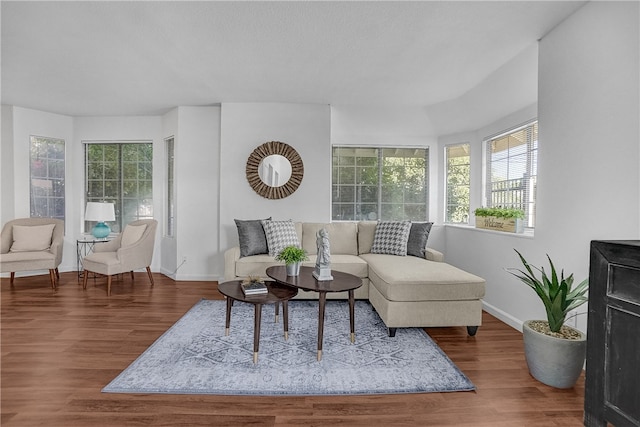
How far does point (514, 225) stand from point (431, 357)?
1678mm

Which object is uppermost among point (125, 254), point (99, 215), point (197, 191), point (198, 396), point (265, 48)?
point (265, 48)

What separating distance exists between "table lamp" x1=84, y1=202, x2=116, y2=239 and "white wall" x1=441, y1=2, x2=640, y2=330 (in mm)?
5151

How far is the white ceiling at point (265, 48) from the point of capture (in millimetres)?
2373

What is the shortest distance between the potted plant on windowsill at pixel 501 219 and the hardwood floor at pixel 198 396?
0.96 metres

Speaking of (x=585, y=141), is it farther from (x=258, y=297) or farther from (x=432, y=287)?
(x=258, y=297)

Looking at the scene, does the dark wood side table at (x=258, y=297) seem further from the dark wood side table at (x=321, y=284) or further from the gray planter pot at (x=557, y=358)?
the gray planter pot at (x=557, y=358)

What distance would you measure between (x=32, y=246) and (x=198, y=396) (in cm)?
410

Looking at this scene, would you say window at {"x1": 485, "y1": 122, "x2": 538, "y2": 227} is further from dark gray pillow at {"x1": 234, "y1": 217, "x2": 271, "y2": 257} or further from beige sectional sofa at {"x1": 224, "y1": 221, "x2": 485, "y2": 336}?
dark gray pillow at {"x1": 234, "y1": 217, "x2": 271, "y2": 257}

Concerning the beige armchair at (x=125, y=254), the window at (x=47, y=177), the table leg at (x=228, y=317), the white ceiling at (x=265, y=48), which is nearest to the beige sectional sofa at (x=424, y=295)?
the table leg at (x=228, y=317)

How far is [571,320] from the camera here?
2383 millimetres

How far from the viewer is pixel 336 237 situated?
4312 mm

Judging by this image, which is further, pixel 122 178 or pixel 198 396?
pixel 122 178

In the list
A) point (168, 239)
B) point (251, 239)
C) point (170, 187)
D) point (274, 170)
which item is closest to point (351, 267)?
point (251, 239)

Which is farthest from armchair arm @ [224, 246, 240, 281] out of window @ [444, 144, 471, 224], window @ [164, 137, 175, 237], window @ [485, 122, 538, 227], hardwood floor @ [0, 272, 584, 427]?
window @ [444, 144, 471, 224]
